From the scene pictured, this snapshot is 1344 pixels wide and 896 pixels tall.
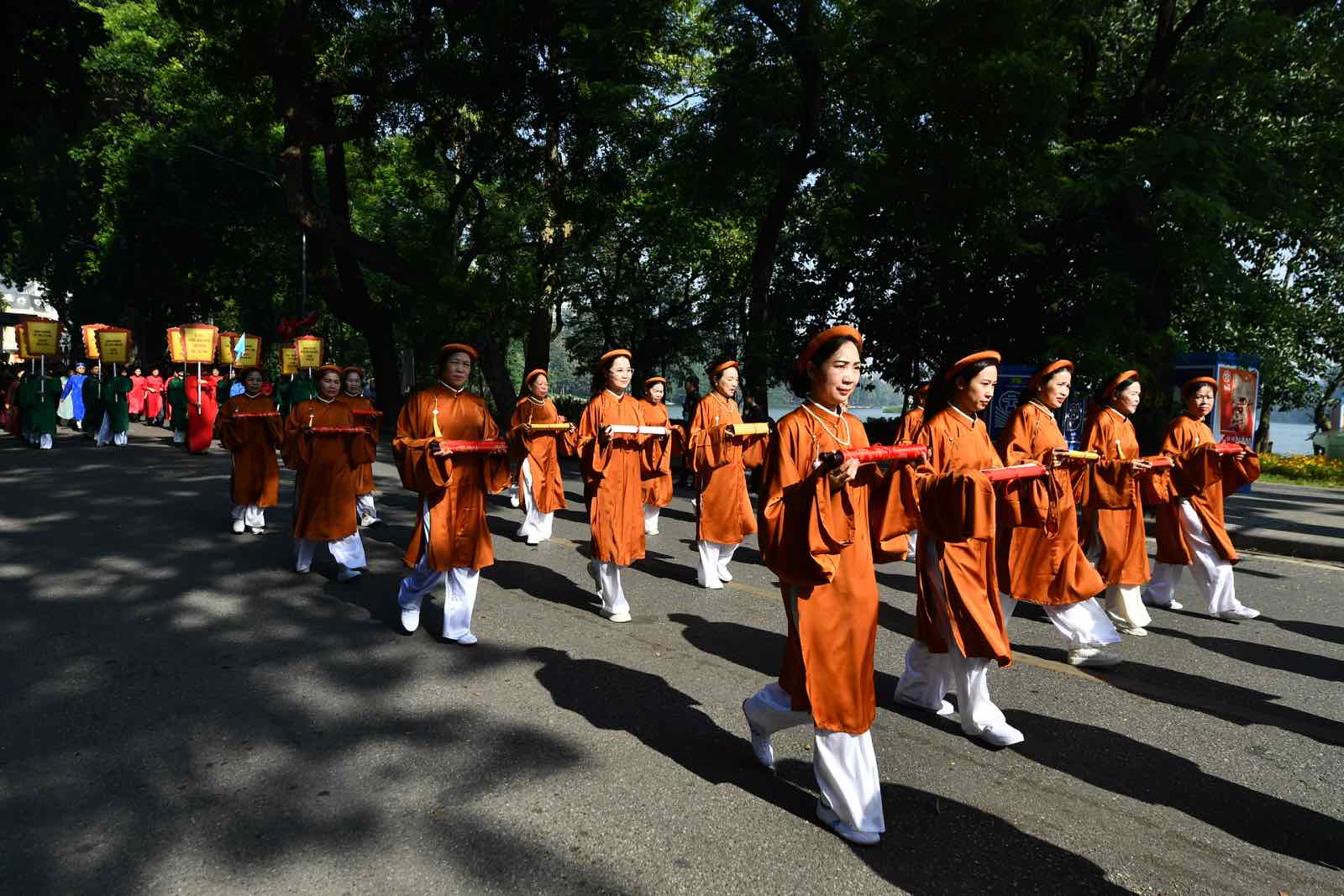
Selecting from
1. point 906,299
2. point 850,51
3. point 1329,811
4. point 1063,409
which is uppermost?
point 850,51

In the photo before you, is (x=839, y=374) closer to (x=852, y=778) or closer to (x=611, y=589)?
(x=852, y=778)

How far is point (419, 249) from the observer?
18.9 meters

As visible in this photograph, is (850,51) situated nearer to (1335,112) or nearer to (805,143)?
(805,143)

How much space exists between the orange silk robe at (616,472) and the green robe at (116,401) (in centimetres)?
1660

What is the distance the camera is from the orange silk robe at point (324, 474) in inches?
286

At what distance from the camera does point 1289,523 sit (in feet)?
37.1

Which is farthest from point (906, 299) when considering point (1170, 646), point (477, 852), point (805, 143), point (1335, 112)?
point (477, 852)

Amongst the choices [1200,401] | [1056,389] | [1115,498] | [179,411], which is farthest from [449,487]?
[179,411]

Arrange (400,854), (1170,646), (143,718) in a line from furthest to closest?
(1170,646)
(143,718)
(400,854)

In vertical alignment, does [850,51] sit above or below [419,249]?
above

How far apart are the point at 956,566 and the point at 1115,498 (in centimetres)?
272

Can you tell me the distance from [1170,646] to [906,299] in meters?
15.8

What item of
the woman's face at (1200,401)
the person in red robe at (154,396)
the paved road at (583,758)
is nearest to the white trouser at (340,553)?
the paved road at (583,758)

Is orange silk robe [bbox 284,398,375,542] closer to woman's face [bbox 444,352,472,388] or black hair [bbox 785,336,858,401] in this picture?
woman's face [bbox 444,352,472,388]
